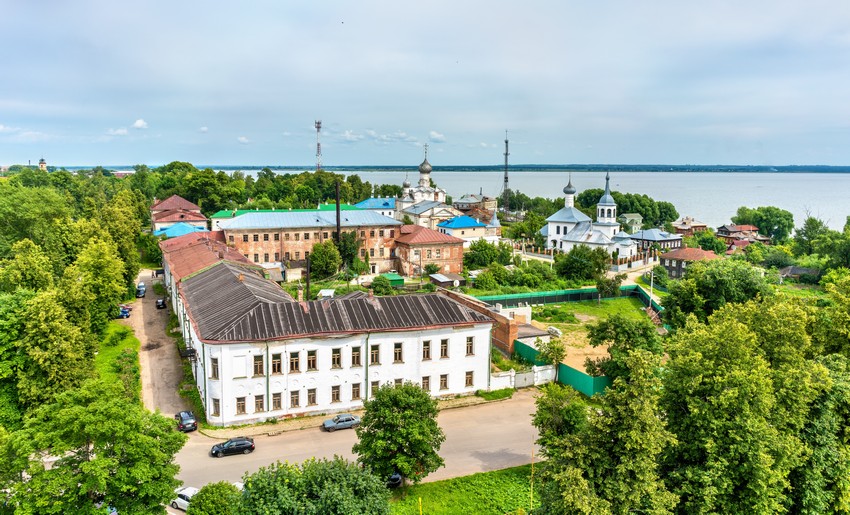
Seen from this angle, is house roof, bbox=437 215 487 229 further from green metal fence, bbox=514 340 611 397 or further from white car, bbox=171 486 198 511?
white car, bbox=171 486 198 511

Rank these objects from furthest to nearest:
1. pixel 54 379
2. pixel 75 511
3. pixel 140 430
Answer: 1. pixel 54 379
2. pixel 140 430
3. pixel 75 511

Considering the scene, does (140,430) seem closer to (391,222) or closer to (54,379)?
(54,379)

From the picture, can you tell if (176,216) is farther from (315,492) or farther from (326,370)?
(315,492)

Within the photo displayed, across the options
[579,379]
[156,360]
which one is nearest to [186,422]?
[156,360]

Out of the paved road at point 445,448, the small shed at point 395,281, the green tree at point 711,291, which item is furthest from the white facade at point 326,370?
the small shed at point 395,281

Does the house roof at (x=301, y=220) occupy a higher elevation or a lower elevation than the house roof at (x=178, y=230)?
higher

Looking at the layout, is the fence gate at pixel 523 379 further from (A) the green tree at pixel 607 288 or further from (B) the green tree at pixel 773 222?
(B) the green tree at pixel 773 222

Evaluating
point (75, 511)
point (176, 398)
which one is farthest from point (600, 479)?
point (176, 398)
